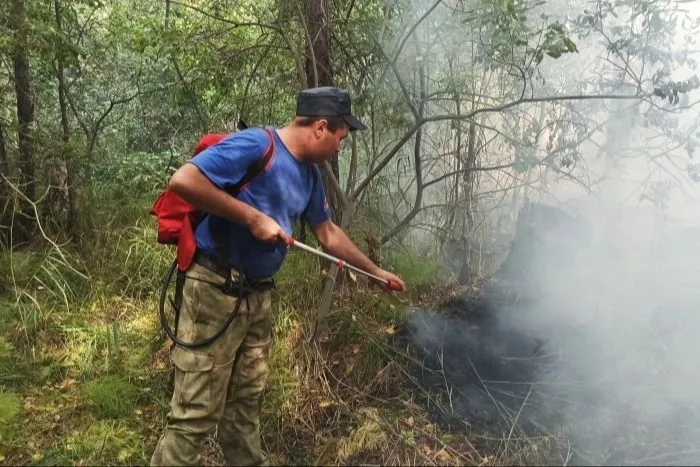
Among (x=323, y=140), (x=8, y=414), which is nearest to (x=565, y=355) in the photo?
(x=323, y=140)

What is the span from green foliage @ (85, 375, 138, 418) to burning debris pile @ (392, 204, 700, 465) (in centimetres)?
191

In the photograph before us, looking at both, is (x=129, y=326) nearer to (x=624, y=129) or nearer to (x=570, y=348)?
(x=570, y=348)

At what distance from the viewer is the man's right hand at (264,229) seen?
2.32 meters

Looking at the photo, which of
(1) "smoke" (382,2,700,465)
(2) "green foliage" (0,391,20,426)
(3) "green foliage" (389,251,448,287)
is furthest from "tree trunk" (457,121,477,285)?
(2) "green foliage" (0,391,20,426)

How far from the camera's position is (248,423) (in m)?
2.90

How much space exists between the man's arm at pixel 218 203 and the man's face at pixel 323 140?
412 millimetres

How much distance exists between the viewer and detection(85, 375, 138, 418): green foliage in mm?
3568

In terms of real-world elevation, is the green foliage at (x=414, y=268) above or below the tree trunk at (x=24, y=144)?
below

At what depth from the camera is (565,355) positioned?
3.79 metres

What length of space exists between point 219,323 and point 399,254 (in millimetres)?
2551

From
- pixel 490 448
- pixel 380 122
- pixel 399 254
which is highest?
pixel 380 122

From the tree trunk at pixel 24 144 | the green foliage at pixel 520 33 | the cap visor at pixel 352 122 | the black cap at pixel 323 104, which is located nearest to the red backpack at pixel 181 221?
the black cap at pixel 323 104

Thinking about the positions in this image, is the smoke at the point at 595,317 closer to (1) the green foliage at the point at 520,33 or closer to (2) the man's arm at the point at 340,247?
(1) the green foliage at the point at 520,33

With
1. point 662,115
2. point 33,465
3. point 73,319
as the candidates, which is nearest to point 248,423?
point 33,465
